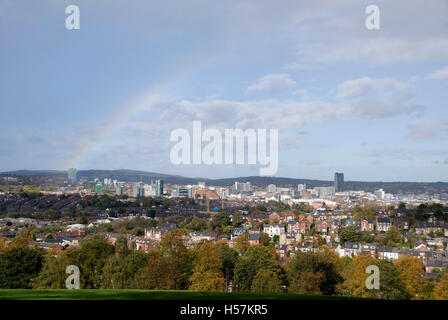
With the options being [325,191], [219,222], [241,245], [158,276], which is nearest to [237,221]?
[219,222]

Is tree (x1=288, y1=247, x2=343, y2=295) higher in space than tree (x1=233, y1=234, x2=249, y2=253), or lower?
higher

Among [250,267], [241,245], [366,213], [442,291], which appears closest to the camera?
[442,291]

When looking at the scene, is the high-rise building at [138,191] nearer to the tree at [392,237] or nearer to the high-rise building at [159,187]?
the high-rise building at [159,187]

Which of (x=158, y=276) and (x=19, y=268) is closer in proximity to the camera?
(x=158, y=276)

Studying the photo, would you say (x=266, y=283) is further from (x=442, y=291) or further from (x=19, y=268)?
(x=19, y=268)

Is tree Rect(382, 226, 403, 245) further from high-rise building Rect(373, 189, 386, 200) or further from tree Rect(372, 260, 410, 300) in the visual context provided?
high-rise building Rect(373, 189, 386, 200)

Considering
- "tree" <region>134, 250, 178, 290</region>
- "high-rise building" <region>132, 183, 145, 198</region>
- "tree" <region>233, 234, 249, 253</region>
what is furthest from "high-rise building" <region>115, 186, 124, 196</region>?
"tree" <region>134, 250, 178, 290</region>
